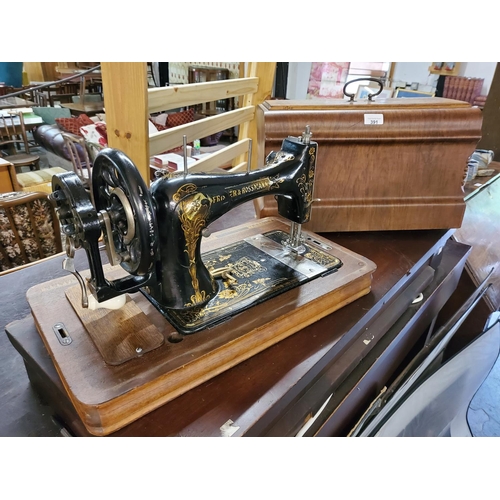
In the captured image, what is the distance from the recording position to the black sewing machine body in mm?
612

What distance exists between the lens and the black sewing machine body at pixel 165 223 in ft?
2.01

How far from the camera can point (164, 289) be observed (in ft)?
2.42

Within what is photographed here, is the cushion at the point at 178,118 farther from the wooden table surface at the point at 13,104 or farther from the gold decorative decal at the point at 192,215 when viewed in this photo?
the gold decorative decal at the point at 192,215

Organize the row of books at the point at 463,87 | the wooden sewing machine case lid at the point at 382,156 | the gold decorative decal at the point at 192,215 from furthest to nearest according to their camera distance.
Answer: the row of books at the point at 463,87, the wooden sewing machine case lid at the point at 382,156, the gold decorative decal at the point at 192,215

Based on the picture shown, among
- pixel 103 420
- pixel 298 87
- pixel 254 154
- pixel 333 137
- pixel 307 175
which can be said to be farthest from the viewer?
pixel 298 87

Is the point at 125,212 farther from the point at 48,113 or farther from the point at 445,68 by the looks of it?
the point at 48,113

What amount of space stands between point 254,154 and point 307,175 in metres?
1.29

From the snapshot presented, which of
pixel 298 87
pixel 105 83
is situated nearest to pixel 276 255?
pixel 105 83

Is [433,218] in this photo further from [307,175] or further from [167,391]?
[167,391]

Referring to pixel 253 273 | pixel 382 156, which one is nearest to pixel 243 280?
pixel 253 273

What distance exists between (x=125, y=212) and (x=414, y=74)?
5161 mm

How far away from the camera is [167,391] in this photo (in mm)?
637

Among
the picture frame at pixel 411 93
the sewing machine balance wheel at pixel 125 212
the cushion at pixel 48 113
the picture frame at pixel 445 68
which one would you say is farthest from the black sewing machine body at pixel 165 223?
the cushion at pixel 48 113

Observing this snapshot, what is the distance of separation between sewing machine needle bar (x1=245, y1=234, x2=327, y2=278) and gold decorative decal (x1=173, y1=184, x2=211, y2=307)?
26 cm
